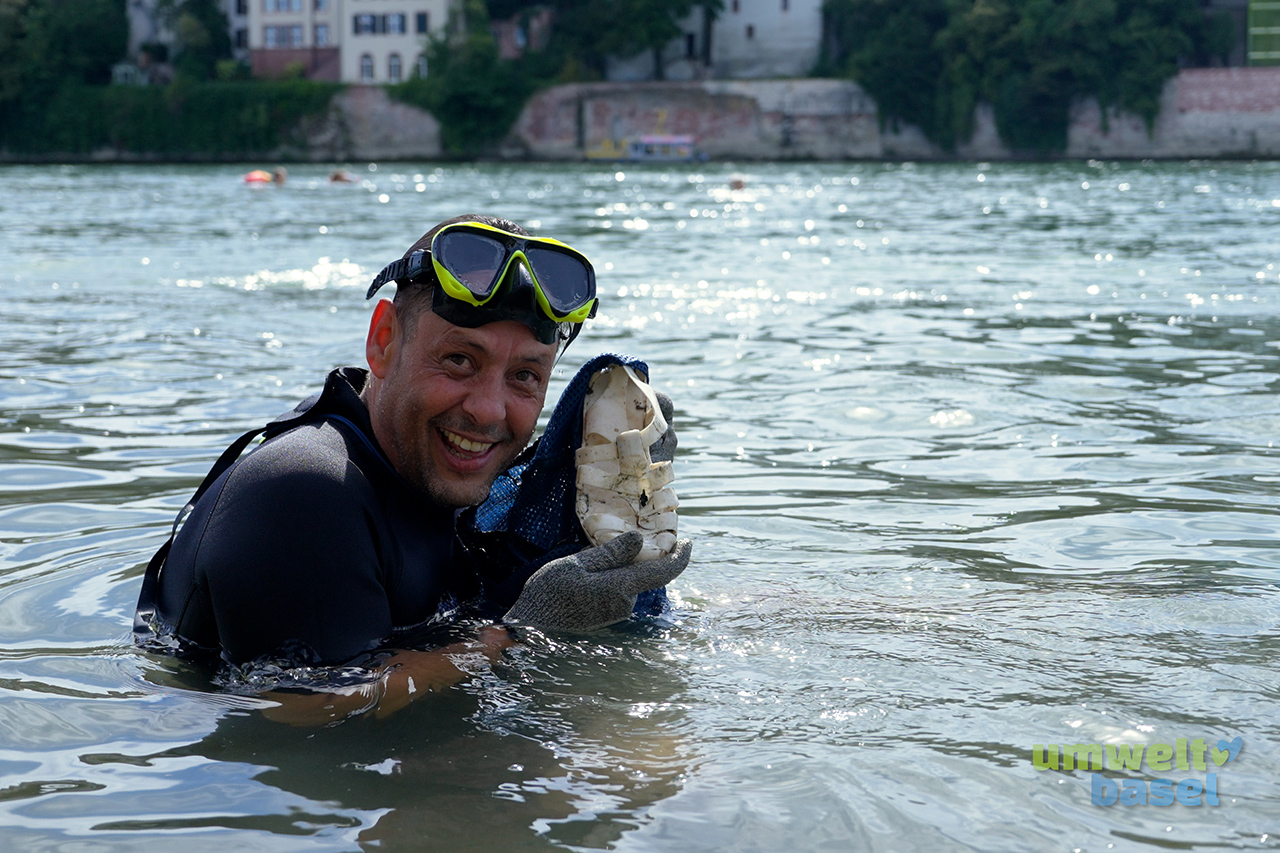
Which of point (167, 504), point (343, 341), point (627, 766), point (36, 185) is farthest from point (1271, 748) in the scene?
point (36, 185)

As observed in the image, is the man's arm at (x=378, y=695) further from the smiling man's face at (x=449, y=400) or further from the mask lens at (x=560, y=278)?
the mask lens at (x=560, y=278)

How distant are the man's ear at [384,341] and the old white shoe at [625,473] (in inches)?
19.9

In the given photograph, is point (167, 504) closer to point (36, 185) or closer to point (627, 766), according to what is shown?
point (627, 766)

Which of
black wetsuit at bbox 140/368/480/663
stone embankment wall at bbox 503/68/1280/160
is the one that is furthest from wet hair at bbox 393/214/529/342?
stone embankment wall at bbox 503/68/1280/160

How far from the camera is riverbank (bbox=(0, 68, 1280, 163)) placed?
2149 inches

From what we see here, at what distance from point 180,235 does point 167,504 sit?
570 inches

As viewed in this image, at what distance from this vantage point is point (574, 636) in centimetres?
340

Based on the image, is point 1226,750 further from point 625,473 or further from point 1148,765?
point 625,473

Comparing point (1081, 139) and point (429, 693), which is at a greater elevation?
point (1081, 139)

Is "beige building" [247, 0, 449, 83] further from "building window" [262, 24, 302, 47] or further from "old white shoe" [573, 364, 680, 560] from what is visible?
"old white shoe" [573, 364, 680, 560]

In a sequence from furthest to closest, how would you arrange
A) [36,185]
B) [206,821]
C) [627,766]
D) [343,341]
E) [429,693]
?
[36,185] → [343,341] → [429,693] → [627,766] → [206,821]

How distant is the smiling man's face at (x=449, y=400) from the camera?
3.00m

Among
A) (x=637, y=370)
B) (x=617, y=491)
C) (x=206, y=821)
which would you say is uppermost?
(x=637, y=370)

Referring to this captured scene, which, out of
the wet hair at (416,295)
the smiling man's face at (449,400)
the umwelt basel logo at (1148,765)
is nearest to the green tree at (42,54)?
the wet hair at (416,295)
